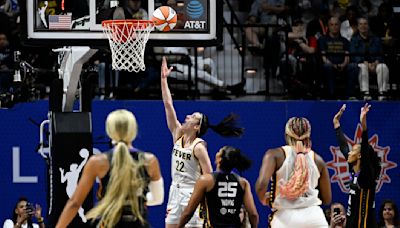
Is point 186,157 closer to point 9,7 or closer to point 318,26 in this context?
point 318,26

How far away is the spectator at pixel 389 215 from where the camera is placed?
51.5 ft

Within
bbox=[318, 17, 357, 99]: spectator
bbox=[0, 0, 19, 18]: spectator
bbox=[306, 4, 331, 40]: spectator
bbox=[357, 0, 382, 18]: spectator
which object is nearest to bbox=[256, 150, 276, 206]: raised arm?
bbox=[318, 17, 357, 99]: spectator

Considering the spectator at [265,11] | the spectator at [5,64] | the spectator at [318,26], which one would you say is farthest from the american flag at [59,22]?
the spectator at [318,26]

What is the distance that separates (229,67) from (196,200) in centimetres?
733

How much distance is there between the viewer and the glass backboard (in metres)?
12.8

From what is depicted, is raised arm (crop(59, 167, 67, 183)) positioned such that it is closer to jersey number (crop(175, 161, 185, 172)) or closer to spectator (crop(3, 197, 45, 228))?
jersey number (crop(175, 161, 185, 172))

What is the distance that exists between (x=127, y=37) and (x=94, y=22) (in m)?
0.40

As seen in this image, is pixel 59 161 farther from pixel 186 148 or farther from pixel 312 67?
pixel 312 67

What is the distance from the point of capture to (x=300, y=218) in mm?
11062

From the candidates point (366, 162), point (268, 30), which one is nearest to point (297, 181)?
point (366, 162)

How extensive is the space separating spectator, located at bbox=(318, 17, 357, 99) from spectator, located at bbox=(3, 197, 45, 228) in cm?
474

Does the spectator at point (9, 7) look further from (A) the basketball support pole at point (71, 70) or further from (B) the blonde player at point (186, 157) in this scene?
(A) the basketball support pole at point (71, 70)

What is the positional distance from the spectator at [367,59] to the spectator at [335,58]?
15 centimetres

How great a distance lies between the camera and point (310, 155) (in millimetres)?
11180
